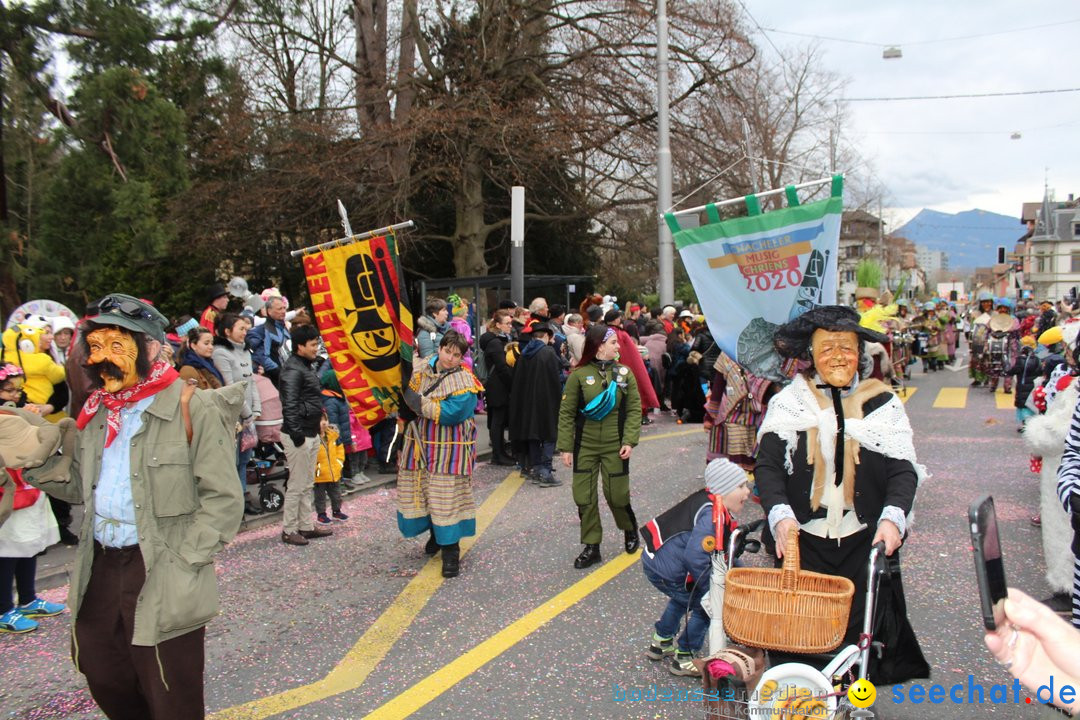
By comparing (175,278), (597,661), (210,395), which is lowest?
(597,661)

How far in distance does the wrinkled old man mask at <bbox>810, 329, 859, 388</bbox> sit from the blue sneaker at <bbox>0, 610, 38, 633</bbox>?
4.70 meters

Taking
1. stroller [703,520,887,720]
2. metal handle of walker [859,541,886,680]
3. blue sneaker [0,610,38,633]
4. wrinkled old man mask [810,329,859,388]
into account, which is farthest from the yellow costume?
metal handle of walker [859,541,886,680]

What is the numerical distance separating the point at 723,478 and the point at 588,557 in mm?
2346

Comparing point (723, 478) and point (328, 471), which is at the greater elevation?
point (723, 478)

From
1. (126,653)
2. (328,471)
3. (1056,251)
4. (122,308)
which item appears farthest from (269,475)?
(1056,251)

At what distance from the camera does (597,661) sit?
4262 millimetres

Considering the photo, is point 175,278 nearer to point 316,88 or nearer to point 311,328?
point 316,88

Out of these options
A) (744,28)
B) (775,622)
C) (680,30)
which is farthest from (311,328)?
(744,28)

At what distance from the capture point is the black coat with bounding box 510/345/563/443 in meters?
8.66

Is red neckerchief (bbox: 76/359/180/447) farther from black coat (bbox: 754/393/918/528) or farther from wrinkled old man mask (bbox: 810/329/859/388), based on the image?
wrinkled old man mask (bbox: 810/329/859/388)

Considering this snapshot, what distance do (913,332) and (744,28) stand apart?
838cm

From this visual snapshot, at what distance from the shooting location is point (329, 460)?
693 cm

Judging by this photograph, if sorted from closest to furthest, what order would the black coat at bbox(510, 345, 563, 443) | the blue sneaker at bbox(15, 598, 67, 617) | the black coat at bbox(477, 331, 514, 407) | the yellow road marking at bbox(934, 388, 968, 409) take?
the blue sneaker at bbox(15, 598, 67, 617) → the black coat at bbox(510, 345, 563, 443) → the black coat at bbox(477, 331, 514, 407) → the yellow road marking at bbox(934, 388, 968, 409)

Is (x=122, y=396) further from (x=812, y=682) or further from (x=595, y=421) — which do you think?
(x=595, y=421)
